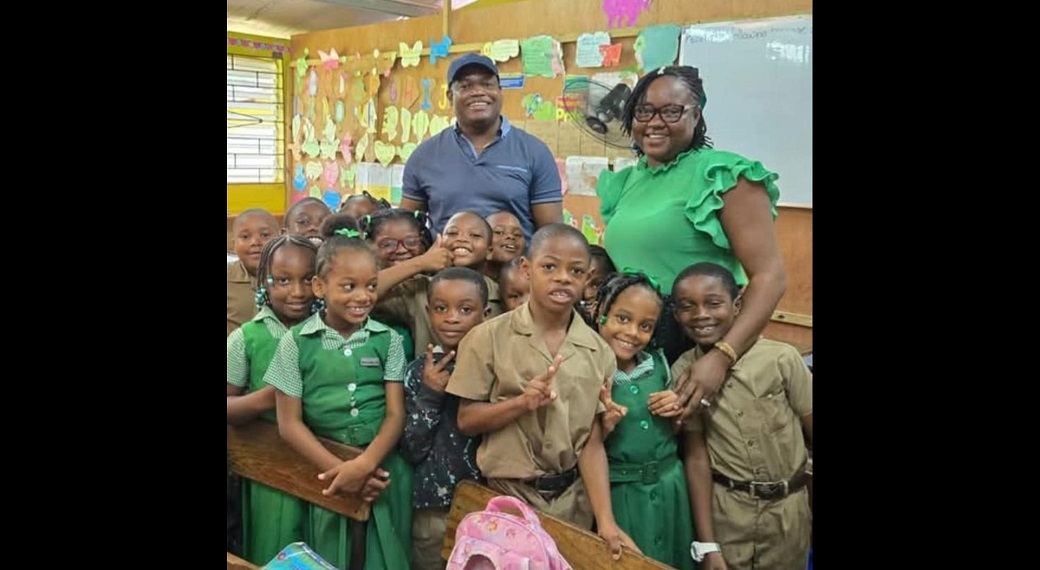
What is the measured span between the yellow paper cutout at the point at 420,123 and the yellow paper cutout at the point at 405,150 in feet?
0.06

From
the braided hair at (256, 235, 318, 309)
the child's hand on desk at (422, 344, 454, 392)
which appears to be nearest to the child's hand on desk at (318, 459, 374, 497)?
the child's hand on desk at (422, 344, 454, 392)

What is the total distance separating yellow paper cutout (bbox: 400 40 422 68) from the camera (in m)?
1.79

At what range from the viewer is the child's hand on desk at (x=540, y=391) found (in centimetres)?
158

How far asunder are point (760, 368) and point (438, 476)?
54cm

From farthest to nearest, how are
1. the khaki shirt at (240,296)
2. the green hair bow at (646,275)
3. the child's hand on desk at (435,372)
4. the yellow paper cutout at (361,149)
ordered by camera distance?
the yellow paper cutout at (361,149) < the khaki shirt at (240,296) < the child's hand on desk at (435,372) < the green hair bow at (646,275)

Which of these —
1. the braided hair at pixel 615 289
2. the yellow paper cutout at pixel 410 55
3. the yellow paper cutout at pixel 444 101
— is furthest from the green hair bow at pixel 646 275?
the yellow paper cutout at pixel 410 55

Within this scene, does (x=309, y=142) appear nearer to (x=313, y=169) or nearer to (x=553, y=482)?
(x=313, y=169)

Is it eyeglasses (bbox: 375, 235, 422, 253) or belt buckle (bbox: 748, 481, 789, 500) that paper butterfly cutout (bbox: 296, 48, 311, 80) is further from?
belt buckle (bbox: 748, 481, 789, 500)

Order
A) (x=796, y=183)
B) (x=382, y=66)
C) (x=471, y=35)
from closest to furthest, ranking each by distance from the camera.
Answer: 1. (x=796, y=183)
2. (x=471, y=35)
3. (x=382, y=66)

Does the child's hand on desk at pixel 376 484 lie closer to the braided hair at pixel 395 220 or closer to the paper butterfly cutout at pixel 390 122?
the braided hair at pixel 395 220

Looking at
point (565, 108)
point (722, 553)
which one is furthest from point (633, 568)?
point (565, 108)

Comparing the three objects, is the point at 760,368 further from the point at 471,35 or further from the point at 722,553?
the point at 471,35

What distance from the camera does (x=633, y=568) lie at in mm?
1562

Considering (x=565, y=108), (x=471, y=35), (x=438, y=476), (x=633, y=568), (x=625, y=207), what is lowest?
(x=633, y=568)
